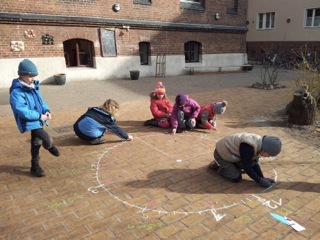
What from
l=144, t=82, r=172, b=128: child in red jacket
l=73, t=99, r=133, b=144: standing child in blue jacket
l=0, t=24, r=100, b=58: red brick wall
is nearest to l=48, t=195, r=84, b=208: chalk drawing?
l=73, t=99, r=133, b=144: standing child in blue jacket

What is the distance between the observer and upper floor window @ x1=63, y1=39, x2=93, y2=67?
13297 millimetres

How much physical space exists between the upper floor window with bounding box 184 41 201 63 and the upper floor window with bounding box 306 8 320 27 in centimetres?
1214

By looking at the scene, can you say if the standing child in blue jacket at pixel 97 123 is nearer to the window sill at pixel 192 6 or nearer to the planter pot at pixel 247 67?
the window sill at pixel 192 6

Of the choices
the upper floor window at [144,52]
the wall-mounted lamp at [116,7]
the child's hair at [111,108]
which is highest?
the wall-mounted lamp at [116,7]

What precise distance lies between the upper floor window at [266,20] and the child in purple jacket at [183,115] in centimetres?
2414

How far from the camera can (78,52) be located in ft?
44.2

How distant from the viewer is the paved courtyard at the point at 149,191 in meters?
2.92

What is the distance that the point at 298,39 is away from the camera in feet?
79.4

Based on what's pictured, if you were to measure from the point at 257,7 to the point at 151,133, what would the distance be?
25.8 m

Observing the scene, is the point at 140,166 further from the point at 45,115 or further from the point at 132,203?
A: the point at 45,115

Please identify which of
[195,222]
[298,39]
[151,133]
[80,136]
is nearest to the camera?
[195,222]

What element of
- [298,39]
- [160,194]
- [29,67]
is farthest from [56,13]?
[298,39]

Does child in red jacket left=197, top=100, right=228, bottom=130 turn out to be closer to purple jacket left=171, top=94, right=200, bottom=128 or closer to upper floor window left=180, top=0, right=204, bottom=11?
purple jacket left=171, top=94, right=200, bottom=128

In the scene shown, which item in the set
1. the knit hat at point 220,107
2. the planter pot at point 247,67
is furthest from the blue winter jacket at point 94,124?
the planter pot at point 247,67
